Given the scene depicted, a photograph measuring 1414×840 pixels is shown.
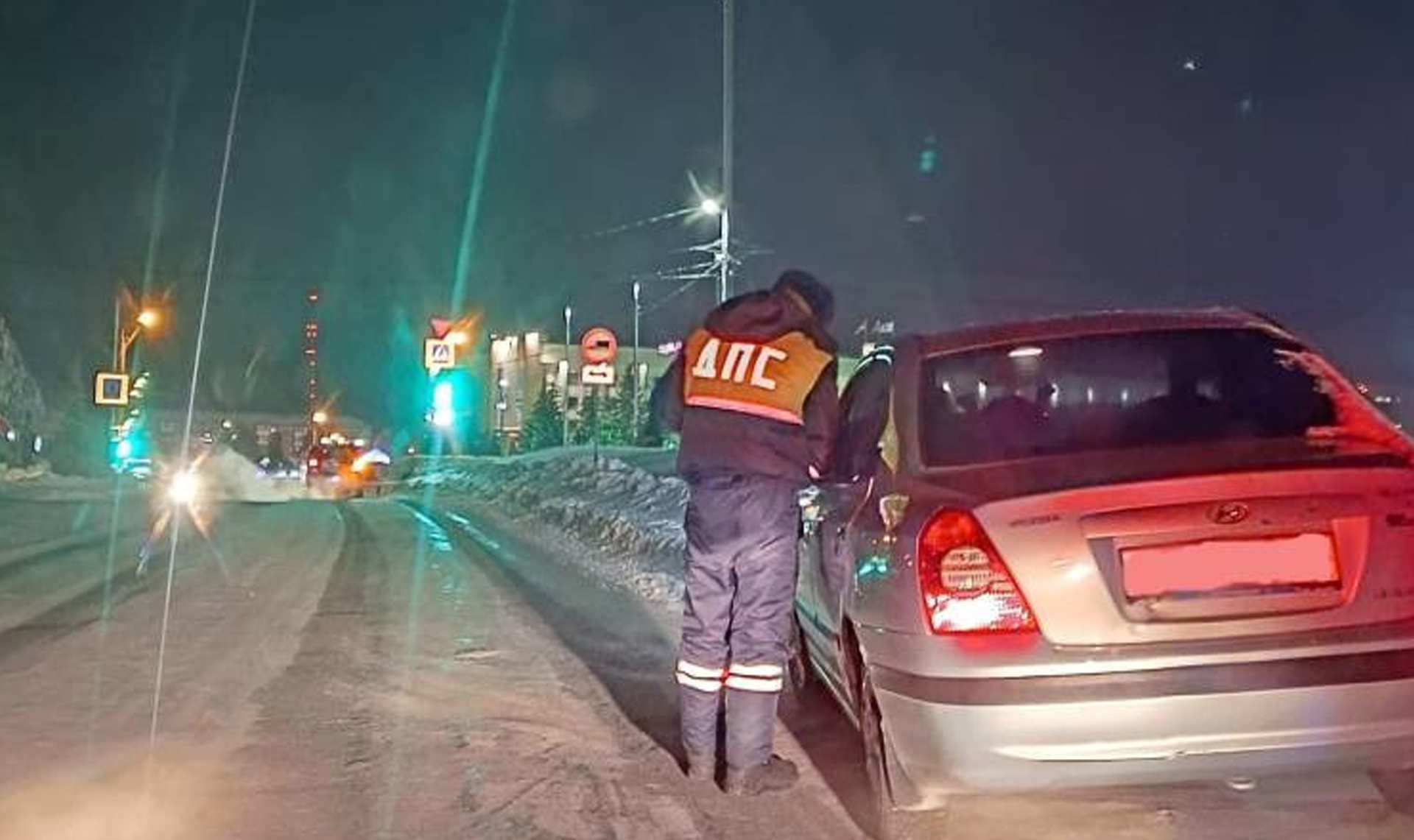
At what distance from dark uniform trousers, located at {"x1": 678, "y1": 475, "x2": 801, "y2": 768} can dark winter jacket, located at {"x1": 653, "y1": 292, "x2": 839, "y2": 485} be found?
0.27 feet

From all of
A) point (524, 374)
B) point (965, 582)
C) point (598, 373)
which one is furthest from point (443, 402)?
point (965, 582)

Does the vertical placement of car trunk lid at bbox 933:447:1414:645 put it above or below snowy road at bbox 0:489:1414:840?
above

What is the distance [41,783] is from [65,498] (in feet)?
105

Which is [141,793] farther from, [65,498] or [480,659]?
[65,498]

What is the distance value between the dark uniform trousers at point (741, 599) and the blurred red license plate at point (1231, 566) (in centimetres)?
169

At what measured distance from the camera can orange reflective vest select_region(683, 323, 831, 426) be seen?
605 centimetres

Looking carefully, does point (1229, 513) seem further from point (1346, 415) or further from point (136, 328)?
point (136, 328)

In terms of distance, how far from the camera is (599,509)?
76.8 ft

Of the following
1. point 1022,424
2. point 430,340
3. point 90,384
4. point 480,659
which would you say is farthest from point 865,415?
point 90,384

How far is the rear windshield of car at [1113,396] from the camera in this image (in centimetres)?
557

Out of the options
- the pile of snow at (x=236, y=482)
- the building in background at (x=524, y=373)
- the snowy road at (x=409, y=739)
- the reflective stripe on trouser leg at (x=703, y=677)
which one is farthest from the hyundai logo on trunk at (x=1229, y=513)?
the building in background at (x=524, y=373)

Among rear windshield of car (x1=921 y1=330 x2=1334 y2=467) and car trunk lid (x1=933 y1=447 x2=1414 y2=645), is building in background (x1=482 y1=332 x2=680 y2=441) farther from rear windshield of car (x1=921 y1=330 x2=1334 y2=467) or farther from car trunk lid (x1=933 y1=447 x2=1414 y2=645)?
car trunk lid (x1=933 y1=447 x2=1414 y2=645)

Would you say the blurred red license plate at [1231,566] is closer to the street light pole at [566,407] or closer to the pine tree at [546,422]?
the street light pole at [566,407]

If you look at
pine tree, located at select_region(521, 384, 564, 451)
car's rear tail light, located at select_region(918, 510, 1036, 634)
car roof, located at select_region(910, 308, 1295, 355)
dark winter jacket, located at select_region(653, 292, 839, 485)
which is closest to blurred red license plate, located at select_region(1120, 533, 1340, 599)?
car's rear tail light, located at select_region(918, 510, 1036, 634)
